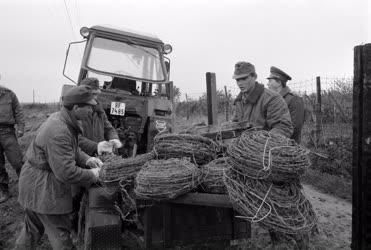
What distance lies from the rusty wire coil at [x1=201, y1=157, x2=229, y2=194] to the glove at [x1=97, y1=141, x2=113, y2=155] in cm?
157

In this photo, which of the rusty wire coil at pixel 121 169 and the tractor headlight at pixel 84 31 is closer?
the rusty wire coil at pixel 121 169

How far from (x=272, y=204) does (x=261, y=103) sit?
1.67 m

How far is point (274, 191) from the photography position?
7.41 ft

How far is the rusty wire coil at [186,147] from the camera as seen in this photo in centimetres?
284

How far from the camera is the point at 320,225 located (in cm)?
500

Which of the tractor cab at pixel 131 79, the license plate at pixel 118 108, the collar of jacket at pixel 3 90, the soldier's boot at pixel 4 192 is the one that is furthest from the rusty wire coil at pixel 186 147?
the collar of jacket at pixel 3 90

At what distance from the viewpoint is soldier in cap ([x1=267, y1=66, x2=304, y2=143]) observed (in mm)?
4879

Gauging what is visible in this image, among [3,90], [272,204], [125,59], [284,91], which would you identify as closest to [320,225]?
[284,91]

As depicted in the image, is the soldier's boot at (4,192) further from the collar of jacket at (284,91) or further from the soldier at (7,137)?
the collar of jacket at (284,91)

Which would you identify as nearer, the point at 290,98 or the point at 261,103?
the point at 261,103

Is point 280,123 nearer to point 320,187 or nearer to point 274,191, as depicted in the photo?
point 274,191

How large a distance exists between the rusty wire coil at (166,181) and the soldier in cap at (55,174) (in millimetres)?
824

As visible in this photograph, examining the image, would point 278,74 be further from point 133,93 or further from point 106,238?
point 106,238

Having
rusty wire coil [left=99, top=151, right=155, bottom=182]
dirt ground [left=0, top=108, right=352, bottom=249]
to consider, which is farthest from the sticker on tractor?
rusty wire coil [left=99, top=151, right=155, bottom=182]
